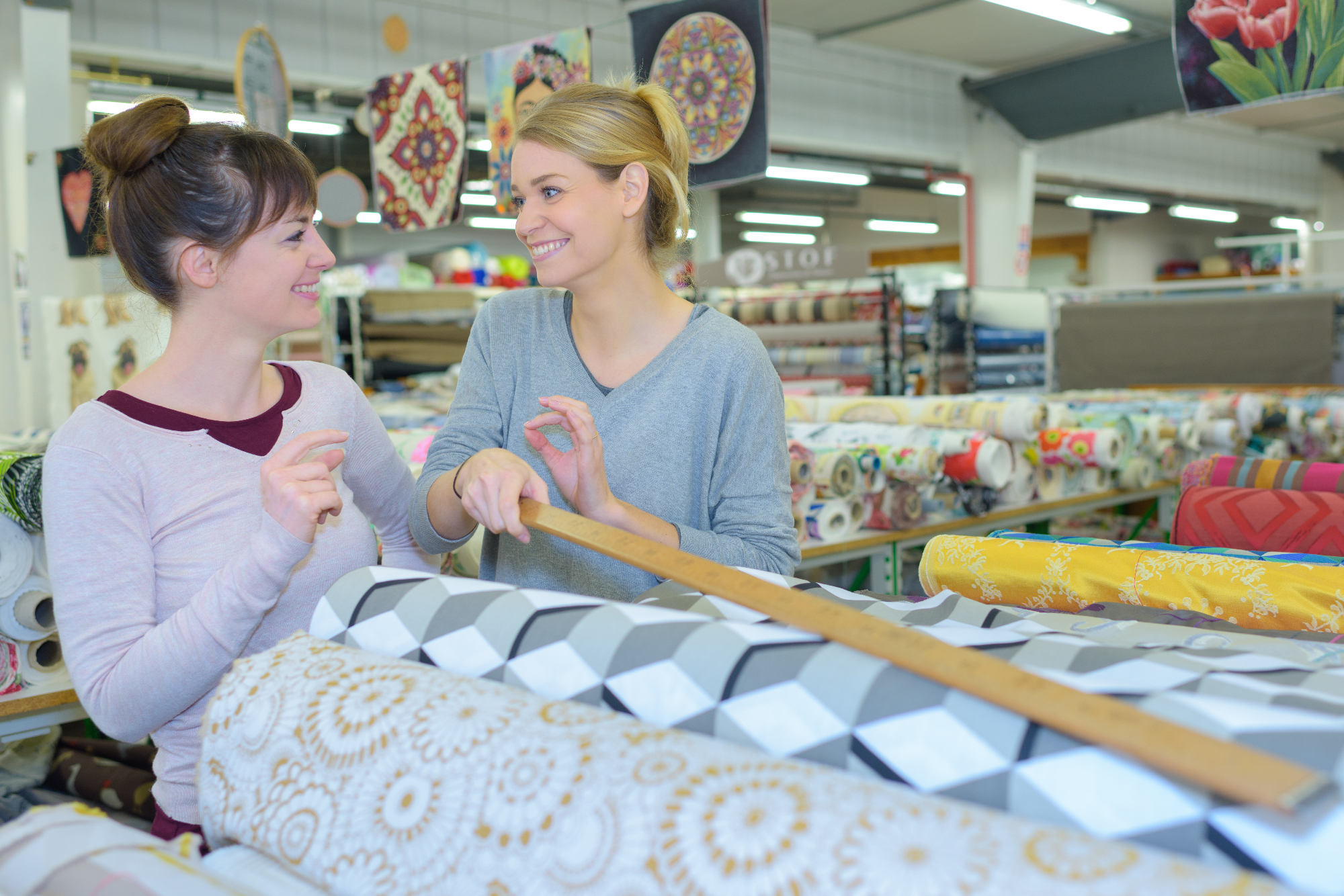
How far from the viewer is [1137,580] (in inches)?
55.0

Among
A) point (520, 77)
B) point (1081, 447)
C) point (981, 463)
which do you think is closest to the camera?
point (981, 463)

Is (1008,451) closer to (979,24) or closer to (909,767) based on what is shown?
(909,767)

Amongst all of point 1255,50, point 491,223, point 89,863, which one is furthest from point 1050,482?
point 491,223

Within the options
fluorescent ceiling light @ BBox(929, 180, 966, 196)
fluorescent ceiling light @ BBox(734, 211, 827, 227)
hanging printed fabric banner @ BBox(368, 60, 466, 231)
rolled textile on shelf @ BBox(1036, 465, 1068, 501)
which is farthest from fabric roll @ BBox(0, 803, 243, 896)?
fluorescent ceiling light @ BBox(734, 211, 827, 227)

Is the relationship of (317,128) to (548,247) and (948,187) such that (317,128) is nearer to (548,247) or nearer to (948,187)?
(948,187)

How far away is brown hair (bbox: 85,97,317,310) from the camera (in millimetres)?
1285

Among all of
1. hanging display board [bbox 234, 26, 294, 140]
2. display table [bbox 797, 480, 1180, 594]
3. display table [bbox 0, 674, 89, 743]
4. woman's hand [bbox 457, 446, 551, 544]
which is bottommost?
display table [bbox 0, 674, 89, 743]

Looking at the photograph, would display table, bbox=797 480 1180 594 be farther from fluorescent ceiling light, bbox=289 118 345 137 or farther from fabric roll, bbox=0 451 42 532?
fluorescent ceiling light, bbox=289 118 345 137

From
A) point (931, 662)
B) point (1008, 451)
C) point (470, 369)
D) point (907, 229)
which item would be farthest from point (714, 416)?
point (907, 229)

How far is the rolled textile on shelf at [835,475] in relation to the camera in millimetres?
2789

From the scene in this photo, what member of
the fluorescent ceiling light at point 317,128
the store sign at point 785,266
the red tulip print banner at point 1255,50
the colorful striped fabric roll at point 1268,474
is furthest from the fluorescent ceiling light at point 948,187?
the colorful striped fabric roll at point 1268,474

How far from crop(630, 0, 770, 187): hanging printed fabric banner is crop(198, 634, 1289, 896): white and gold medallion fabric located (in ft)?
10.0

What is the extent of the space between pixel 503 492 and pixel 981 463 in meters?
2.16

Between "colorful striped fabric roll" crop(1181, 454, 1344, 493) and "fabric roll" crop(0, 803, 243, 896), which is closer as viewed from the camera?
"fabric roll" crop(0, 803, 243, 896)
